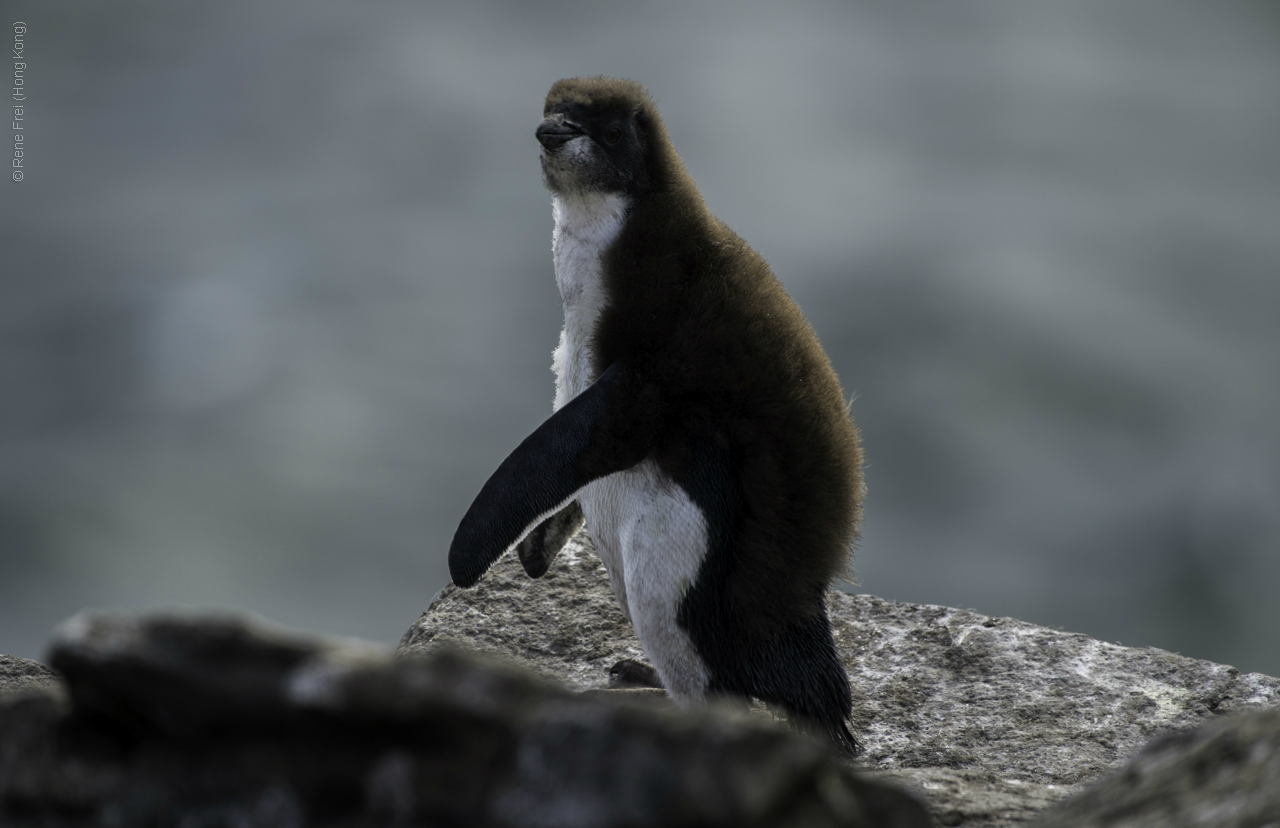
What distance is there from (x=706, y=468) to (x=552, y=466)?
374 millimetres

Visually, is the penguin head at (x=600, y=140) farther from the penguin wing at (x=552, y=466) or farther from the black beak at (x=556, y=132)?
the penguin wing at (x=552, y=466)

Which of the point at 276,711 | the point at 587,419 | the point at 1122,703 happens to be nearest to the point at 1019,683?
the point at 1122,703

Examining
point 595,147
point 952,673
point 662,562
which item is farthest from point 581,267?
point 952,673

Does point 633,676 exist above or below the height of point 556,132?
below

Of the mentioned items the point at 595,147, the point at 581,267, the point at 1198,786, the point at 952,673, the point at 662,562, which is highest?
the point at 595,147

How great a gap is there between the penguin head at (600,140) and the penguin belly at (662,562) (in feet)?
2.42

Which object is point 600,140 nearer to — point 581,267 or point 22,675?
point 581,267

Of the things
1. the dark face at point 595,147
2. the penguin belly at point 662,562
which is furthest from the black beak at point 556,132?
the penguin belly at point 662,562

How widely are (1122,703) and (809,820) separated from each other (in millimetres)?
2359

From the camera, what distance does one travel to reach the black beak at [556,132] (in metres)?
2.90

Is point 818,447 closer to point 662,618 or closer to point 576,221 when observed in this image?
point 662,618

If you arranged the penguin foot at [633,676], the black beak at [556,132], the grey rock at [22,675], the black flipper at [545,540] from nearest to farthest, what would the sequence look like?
the black beak at [556,132], the grey rock at [22,675], the penguin foot at [633,676], the black flipper at [545,540]

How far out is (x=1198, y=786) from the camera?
4.84 ft

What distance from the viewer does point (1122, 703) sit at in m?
3.20
